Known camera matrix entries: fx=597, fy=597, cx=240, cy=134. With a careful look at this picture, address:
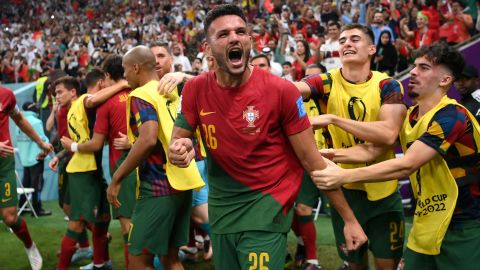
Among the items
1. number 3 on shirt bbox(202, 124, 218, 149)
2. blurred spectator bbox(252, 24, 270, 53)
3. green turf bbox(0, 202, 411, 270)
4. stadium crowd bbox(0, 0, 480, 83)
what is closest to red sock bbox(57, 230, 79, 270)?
green turf bbox(0, 202, 411, 270)

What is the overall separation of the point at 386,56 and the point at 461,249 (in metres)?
8.02

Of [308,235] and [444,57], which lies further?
[308,235]

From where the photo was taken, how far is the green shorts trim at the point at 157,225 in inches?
185

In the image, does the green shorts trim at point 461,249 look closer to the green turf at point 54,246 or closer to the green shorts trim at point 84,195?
the green turf at point 54,246

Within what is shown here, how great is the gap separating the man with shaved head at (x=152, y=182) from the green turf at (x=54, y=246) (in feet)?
7.04

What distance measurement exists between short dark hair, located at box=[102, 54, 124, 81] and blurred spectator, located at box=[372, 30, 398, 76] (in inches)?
254

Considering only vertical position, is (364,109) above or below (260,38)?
below

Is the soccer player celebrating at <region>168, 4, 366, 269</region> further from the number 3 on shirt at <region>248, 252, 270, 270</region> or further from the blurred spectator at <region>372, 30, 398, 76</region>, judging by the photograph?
the blurred spectator at <region>372, 30, 398, 76</region>

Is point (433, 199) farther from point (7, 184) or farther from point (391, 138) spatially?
point (7, 184)

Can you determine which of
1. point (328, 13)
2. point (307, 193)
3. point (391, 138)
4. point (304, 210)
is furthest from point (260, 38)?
point (391, 138)

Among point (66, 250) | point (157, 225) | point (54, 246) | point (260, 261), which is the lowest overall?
point (54, 246)

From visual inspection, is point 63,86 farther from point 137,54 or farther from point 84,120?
point 137,54

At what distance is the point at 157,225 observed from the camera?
15.5 ft

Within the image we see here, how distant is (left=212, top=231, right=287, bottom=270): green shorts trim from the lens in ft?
10.8
